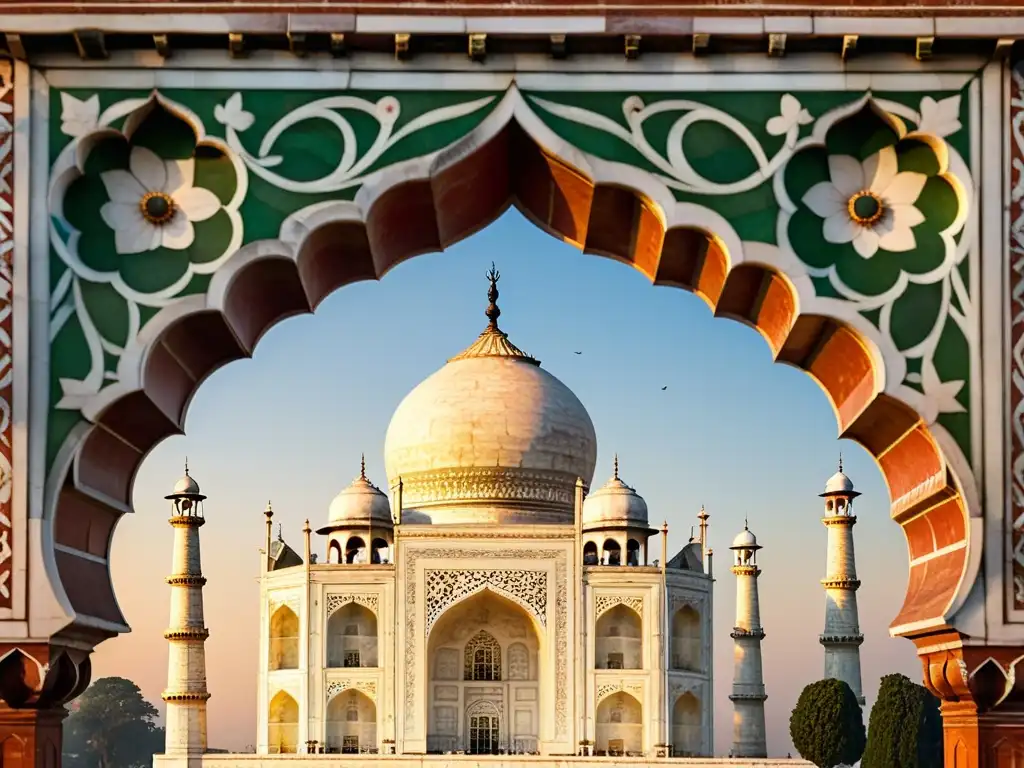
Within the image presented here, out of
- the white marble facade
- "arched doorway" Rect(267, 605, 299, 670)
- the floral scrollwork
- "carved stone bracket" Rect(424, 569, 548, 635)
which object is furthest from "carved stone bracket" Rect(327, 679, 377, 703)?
the floral scrollwork

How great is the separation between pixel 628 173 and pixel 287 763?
21832mm

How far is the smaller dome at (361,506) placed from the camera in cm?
3162

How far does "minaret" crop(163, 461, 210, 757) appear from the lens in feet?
94.8

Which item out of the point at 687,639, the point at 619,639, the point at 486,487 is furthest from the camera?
the point at 486,487

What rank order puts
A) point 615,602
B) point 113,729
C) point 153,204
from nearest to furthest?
point 153,204 → point 615,602 → point 113,729

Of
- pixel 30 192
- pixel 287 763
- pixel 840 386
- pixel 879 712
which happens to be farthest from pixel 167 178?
pixel 879 712

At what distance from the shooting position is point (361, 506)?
3173cm

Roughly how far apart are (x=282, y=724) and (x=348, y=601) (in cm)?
266

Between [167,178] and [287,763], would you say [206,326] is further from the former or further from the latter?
[287,763]

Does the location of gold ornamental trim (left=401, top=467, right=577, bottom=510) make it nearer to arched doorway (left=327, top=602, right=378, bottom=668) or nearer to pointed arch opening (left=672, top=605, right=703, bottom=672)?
arched doorway (left=327, top=602, right=378, bottom=668)

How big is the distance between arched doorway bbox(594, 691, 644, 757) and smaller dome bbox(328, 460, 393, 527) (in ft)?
16.7

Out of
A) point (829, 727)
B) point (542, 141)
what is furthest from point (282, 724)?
point (542, 141)

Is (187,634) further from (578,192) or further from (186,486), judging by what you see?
(578,192)

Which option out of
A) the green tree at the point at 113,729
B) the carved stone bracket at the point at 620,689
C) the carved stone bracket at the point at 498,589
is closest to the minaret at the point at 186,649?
the carved stone bracket at the point at 498,589
